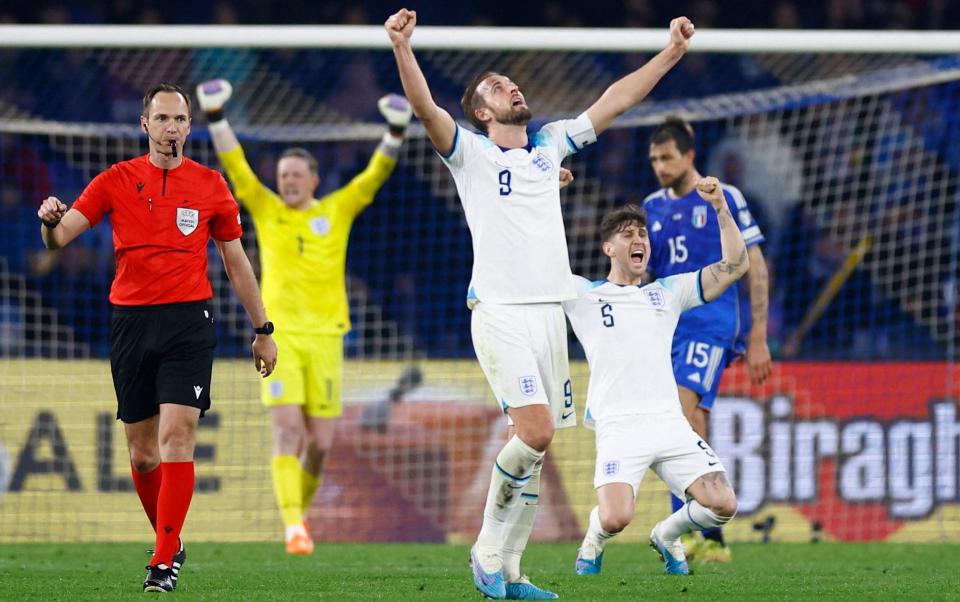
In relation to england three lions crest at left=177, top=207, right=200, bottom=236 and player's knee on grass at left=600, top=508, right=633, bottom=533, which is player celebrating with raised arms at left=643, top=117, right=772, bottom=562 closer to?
player's knee on grass at left=600, top=508, right=633, bottom=533

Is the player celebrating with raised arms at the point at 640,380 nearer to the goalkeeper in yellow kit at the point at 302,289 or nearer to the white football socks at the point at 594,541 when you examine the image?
the white football socks at the point at 594,541

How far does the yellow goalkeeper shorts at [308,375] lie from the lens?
9414 mm

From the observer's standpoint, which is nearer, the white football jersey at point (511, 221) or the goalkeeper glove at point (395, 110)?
the white football jersey at point (511, 221)

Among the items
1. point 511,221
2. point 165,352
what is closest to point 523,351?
point 511,221

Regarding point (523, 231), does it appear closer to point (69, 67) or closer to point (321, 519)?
point (321, 519)

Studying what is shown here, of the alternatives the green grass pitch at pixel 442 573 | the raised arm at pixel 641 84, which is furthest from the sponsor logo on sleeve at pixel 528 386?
the raised arm at pixel 641 84

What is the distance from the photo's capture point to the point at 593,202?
13320 mm

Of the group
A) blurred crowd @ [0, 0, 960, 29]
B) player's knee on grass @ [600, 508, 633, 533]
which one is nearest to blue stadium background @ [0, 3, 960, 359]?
blurred crowd @ [0, 0, 960, 29]

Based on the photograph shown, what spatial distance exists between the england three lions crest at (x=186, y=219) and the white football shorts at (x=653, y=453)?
2070mm

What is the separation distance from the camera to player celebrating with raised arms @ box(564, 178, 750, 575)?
21.6ft

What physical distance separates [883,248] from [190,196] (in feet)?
27.8

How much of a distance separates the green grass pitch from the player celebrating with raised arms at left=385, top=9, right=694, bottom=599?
325mm

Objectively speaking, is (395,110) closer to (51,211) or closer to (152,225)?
(152,225)

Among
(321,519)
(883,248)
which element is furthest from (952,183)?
(321,519)
